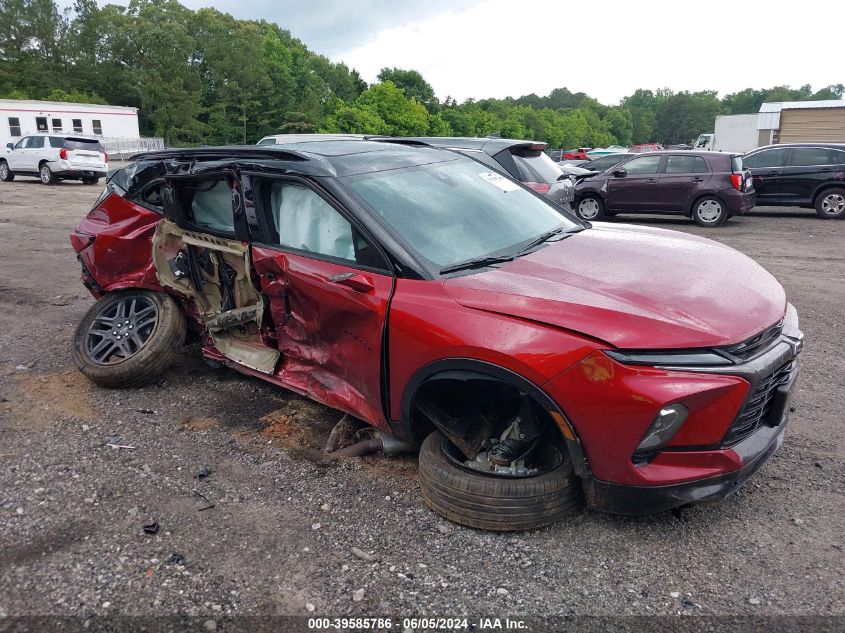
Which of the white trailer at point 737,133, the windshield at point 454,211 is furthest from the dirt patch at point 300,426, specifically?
the white trailer at point 737,133

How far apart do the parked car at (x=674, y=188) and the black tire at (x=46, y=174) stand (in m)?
17.6

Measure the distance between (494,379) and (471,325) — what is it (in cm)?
26

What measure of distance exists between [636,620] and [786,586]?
649 millimetres

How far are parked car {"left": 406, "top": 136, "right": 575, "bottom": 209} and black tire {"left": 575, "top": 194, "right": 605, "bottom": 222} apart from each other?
4.89m

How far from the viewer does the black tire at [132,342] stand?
458 centimetres

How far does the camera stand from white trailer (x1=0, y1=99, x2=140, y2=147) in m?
35.4

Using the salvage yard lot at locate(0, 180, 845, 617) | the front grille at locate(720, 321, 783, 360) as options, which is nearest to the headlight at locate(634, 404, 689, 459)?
the front grille at locate(720, 321, 783, 360)

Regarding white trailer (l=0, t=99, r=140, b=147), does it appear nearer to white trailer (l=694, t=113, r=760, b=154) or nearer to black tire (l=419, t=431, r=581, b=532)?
black tire (l=419, t=431, r=581, b=532)

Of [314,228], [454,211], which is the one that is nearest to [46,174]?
[314,228]

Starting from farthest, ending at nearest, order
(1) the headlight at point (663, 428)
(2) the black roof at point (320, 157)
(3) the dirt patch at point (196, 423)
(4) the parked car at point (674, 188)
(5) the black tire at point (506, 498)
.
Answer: (4) the parked car at point (674, 188)
(3) the dirt patch at point (196, 423)
(2) the black roof at point (320, 157)
(5) the black tire at point (506, 498)
(1) the headlight at point (663, 428)

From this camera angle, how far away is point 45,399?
4.59 metres

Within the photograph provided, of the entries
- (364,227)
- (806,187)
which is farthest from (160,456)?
(806,187)

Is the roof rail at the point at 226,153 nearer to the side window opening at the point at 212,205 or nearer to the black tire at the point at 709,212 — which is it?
the side window opening at the point at 212,205

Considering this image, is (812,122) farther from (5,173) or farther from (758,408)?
(5,173)
